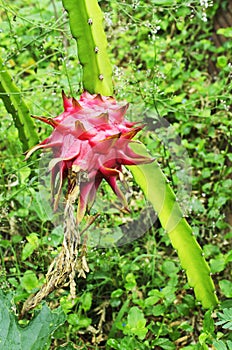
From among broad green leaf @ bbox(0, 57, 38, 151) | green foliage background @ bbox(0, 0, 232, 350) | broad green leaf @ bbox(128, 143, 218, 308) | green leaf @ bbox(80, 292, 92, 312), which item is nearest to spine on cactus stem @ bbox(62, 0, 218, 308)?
broad green leaf @ bbox(128, 143, 218, 308)

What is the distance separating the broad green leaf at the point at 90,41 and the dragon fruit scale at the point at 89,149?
23 centimetres

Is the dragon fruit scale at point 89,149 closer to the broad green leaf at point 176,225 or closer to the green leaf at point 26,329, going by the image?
the broad green leaf at point 176,225

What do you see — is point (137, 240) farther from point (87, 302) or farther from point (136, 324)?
point (136, 324)

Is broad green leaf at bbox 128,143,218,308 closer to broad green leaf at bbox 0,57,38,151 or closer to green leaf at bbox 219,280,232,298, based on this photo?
green leaf at bbox 219,280,232,298

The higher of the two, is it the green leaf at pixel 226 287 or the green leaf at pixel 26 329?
the green leaf at pixel 26 329

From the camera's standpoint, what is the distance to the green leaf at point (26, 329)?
146cm

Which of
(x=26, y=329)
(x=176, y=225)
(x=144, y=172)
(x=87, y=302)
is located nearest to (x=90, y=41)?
(x=144, y=172)

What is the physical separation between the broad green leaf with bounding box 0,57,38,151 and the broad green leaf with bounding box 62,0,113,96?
45 centimetres

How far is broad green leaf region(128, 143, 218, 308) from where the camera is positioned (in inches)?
61.6

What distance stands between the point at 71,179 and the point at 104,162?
0.07 metres

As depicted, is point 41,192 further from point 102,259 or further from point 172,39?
point 172,39

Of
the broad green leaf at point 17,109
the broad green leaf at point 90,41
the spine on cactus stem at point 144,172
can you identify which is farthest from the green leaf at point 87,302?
the broad green leaf at point 90,41

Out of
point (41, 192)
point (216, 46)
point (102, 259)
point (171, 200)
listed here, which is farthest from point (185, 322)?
point (216, 46)

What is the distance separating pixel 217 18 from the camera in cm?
305
